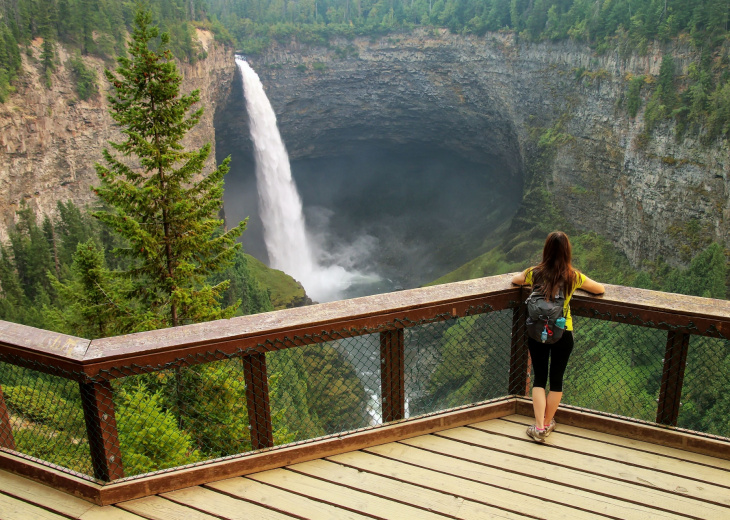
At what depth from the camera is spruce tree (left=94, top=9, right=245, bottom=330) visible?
12.1 meters

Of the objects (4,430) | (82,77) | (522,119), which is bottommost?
(4,430)

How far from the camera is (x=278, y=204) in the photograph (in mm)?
61062

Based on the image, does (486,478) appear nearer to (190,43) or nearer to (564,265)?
(564,265)

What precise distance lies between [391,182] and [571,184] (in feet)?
101

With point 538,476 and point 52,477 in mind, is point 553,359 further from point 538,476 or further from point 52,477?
point 52,477

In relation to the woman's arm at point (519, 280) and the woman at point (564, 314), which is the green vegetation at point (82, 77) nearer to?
the woman's arm at point (519, 280)

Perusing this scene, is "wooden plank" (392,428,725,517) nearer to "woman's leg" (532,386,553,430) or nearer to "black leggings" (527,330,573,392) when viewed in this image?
"woman's leg" (532,386,553,430)

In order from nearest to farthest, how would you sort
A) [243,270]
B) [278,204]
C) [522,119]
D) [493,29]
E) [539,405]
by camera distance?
[539,405]
[243,270]
[522,119]
[493,29]
[278,204]

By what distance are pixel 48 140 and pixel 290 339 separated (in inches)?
1535

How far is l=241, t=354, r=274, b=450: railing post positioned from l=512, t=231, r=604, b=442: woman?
6.21 feet

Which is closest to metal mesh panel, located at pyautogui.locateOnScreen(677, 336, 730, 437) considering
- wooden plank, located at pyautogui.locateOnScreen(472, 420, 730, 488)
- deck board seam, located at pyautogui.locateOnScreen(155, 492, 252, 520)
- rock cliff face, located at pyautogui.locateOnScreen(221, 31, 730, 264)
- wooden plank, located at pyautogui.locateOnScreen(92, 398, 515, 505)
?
rock cliff face, located at pyautogui.locateOnScreen(221, 31, 730, 264)

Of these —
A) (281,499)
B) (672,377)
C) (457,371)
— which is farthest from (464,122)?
(281,499)

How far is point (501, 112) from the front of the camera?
56656 millimetres

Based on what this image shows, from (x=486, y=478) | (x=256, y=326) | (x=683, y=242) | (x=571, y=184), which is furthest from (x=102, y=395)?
(x=571, y=184)
